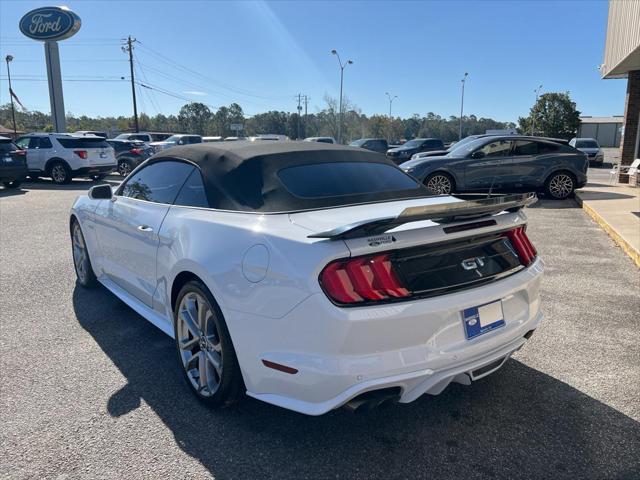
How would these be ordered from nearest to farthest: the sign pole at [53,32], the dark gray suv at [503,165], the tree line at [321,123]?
the dark gray suv at [503,165] → the sign pole at [53,32] → the tree line at [321,123]

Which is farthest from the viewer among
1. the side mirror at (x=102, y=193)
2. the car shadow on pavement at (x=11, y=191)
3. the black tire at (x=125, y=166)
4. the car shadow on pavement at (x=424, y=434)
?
the black tire at (x=125, y=166)

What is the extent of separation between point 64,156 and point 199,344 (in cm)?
1705

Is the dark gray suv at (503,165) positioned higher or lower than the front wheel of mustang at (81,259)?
higher

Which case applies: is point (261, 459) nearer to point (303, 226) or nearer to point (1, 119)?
point (303, 226)

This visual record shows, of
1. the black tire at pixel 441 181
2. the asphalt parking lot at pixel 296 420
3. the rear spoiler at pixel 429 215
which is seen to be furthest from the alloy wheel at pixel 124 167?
the rear spoiler at pixel 429 215

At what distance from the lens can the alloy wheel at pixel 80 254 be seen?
5.10m

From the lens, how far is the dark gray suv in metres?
12.2

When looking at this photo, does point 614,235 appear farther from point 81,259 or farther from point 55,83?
point 55,83

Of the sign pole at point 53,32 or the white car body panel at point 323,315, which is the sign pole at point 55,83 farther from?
the white car body panel at point 323,315

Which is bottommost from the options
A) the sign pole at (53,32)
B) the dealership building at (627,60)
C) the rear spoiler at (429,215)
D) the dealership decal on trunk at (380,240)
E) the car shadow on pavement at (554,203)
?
the car shadow on pavement at (554,203)

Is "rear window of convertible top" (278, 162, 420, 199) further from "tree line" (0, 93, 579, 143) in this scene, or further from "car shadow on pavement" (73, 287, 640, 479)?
"tree line" (0, 93, 579, 143)

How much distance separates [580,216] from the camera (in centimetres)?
1016

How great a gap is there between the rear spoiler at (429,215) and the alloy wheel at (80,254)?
369 centimetres

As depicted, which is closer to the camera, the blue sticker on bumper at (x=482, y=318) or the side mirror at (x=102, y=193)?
the blue sticker on bumper at (x=482, y=318)
